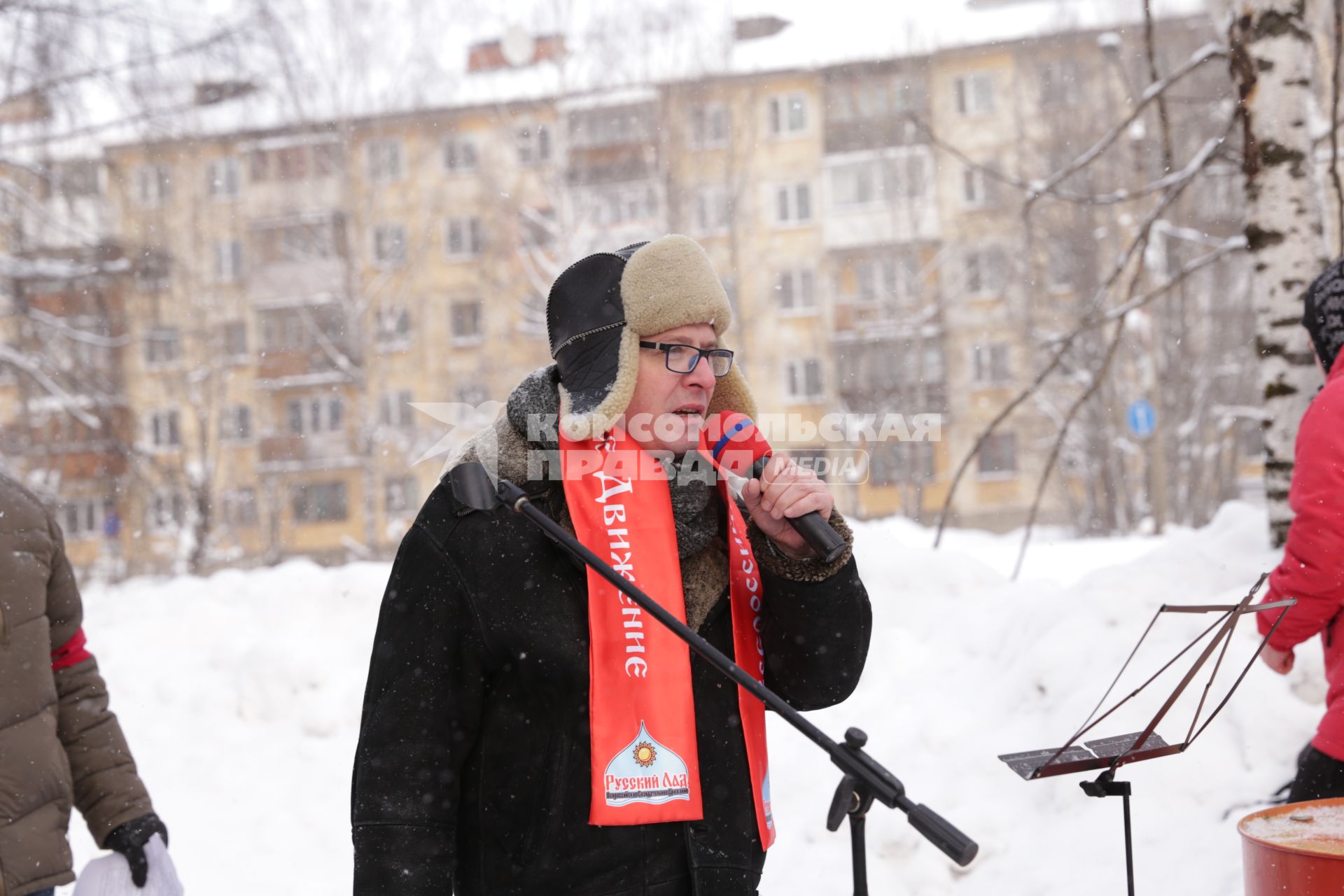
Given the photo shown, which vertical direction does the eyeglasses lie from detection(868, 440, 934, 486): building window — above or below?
above

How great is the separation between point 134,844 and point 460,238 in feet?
84.9

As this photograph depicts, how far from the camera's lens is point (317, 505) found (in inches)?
1144

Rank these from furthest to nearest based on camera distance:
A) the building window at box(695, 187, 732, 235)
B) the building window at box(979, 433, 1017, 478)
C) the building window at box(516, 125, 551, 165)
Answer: the building window at box(979, 433, 1017, 478), the building window at box(695, 187, 732, 235), the building window at box(516, 125, 551, 165)

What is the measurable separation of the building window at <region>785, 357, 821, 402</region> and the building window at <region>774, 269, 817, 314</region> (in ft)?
3.97

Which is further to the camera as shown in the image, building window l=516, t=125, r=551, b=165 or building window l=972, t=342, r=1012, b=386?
building window l=972, t=342, r=1012, b=386

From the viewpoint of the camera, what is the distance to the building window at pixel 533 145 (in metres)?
21.4

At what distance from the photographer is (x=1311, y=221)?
5340 mm

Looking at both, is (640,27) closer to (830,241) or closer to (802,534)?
(830,241)

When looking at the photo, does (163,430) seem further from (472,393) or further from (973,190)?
(973,190)

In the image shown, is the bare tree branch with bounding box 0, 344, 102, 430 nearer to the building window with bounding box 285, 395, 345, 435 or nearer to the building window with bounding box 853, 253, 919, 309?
the building window with bounding box 285, 395, 345, 435

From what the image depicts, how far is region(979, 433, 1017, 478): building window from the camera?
29094 millimetres

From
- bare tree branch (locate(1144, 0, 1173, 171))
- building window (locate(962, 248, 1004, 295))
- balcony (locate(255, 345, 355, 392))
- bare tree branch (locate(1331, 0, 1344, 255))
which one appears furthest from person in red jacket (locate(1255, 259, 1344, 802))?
building window (locate(962, 248, 1004, 295))

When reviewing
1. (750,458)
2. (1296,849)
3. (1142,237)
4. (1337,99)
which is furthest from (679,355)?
(1142,237)

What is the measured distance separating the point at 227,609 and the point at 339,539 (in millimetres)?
22042
